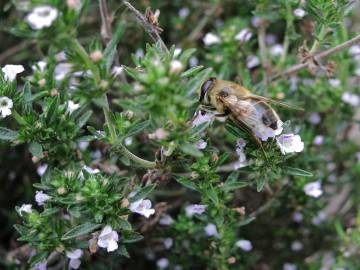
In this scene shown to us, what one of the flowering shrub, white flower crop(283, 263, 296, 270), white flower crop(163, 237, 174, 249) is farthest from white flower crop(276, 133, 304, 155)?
white flower crop(283, 263, 296, 270)

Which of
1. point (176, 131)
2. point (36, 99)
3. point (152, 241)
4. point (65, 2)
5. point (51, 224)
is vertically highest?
point (65, 2)

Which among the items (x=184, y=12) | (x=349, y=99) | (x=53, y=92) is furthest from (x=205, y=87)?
(x=184, y=12)

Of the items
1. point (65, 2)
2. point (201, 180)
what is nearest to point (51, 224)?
point (201, 180)

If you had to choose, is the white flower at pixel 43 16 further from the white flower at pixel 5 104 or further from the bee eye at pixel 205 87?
the bee eye at pixel 205 87

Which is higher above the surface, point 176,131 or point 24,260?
point 176,131

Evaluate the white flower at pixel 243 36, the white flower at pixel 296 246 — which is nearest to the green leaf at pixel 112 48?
the white flower at pixel 243 36

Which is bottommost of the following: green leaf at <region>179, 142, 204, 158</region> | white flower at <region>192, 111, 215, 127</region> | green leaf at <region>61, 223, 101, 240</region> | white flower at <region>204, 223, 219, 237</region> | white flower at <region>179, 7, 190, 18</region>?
white flower at <region>204, 223, 219, 237</region>

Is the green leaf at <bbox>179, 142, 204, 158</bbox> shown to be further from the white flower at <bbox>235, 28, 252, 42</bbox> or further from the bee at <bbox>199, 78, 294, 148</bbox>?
the white flower at <bbox>235, 28, 252, 42</bbox>

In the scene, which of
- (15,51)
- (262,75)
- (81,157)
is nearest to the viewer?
(81,157)

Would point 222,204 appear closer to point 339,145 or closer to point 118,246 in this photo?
point 118,246
